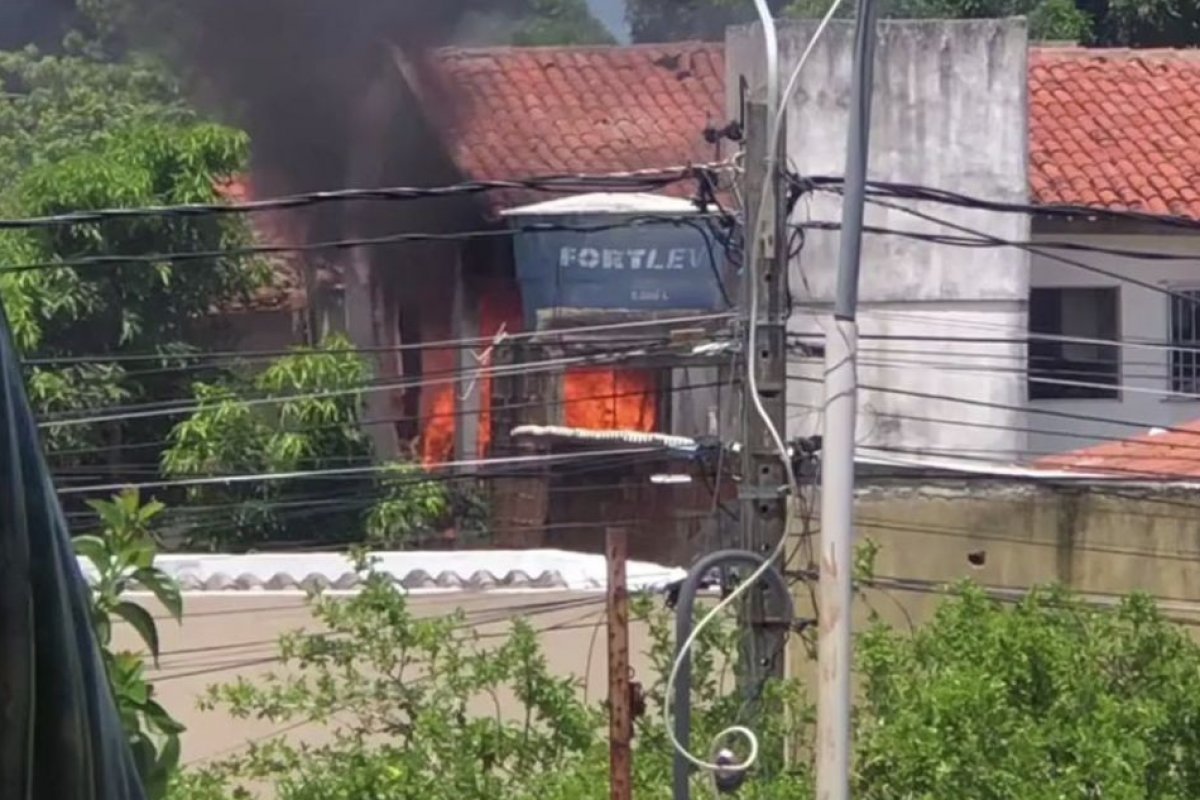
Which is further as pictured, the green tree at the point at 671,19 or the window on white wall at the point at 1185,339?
the green tree at the point at 671,19

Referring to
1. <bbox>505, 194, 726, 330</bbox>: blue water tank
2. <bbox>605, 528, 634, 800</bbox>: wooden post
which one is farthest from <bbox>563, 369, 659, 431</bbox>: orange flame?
<bbox>605, 528, 634, 800</bbox>: wooden post

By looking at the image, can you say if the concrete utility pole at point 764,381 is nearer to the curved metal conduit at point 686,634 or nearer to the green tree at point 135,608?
the curved metal conduit at point 686,634

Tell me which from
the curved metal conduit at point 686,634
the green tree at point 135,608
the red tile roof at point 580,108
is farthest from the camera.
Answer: the red tile roof at point 580,108

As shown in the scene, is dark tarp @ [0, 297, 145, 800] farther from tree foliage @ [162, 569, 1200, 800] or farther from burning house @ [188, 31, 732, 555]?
burning house @ [188, 31, 732, 555]

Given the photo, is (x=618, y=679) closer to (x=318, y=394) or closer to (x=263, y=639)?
(x=263, y=639)

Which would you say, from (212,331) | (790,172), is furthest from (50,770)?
(212,331)

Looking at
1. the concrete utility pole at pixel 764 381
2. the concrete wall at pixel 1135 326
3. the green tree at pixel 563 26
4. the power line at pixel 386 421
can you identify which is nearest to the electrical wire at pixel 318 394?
the power line at pixel 386 421

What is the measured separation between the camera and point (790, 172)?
9.41 meters

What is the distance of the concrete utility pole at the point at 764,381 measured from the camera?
888cm

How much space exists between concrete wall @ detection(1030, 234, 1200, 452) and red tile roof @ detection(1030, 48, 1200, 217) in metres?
0.49

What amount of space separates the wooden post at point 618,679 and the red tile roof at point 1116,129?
9.64 metres

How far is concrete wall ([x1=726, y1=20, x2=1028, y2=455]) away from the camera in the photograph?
47.8 feet

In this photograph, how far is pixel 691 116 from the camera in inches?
714

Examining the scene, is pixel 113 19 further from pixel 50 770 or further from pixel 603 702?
pixel 50 770
